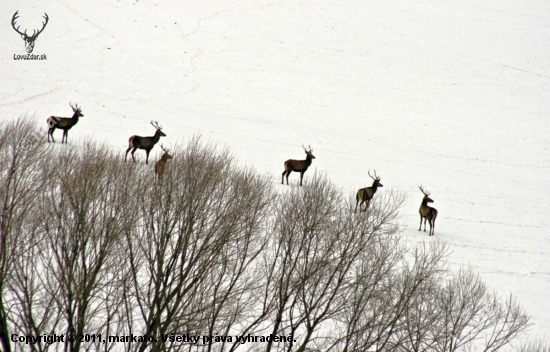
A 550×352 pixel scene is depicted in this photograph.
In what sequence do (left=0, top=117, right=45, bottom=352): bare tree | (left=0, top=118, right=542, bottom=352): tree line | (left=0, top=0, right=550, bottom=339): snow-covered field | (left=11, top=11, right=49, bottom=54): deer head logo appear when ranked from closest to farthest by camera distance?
(left=0, top=117, right=45, bottom=352): bare tree < (left=0, top=118, right=542, bottom=352): tree line < (left=0, top=0, right=550, bottom=339): snow-covered field < (left=11, top=11, right=49, bottom=54): deer head logo

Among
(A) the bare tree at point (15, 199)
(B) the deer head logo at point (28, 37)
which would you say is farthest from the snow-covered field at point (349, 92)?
(A) the bare tree at point (15, 199)

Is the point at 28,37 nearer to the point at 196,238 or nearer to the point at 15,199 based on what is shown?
the point at 15,199

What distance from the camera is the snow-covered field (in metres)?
27.8

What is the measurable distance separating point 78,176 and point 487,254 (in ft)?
52.2

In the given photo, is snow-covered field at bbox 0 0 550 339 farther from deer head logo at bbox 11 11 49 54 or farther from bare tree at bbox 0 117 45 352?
bare tree at bbox 0 117 45 352

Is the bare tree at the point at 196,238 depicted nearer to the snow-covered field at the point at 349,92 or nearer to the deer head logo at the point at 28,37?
the snow-covered field at the point at 349,92

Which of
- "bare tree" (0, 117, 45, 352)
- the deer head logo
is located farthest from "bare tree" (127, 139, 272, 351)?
the deer head logo

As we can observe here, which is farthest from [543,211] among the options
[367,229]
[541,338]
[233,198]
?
[233,198]

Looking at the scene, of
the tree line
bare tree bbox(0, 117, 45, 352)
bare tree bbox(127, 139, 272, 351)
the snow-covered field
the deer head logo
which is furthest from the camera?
the deer head logo

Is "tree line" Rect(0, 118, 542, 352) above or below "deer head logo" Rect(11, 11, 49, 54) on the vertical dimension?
below

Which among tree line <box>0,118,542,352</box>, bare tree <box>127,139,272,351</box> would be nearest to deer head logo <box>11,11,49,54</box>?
tree line <box>0,118,542,352</box>

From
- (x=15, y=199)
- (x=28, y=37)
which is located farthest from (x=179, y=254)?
(x=28, y=37)

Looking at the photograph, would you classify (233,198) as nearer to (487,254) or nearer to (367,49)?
(487,254)

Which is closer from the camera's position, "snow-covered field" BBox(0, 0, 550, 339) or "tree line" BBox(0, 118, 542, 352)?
"tree line" BBox(0, 118, 542, 352)
